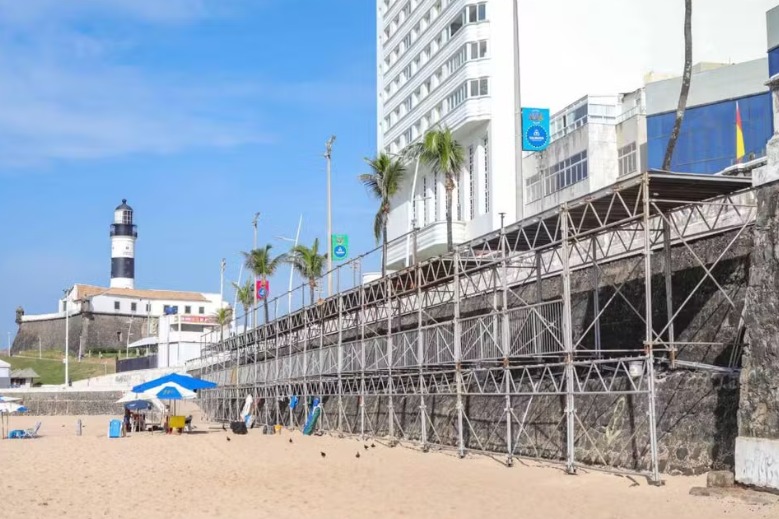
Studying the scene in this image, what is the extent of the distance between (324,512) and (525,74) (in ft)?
138

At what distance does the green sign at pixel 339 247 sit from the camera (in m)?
45.2

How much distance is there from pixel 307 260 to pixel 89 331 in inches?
2190

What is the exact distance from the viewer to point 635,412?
1714cm

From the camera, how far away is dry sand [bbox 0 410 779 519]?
47.0 ft

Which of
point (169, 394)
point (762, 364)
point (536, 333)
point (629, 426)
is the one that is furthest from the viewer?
point (169, 394)

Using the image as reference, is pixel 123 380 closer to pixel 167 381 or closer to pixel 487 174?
pixel 487 174

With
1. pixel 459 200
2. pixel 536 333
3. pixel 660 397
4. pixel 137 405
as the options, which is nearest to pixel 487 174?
pixel 459 200

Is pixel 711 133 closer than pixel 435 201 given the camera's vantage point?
Yes

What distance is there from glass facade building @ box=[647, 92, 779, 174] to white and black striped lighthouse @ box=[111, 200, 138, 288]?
8760 centimetres

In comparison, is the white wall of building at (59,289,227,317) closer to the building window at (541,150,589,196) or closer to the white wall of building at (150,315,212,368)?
the white wall of building at (150,315,212,368)

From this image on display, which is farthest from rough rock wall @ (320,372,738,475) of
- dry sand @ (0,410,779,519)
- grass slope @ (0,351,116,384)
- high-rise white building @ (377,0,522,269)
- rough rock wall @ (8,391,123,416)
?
grass slope @ (0,351,116,384)

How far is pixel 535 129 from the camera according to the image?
45500 millimetres

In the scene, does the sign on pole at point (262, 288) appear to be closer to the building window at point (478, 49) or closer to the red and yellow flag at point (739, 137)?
the building window at point (478, 49)

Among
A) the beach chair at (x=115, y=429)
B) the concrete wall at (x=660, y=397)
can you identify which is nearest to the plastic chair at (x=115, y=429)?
the beach chair at (x=115, y=429)
